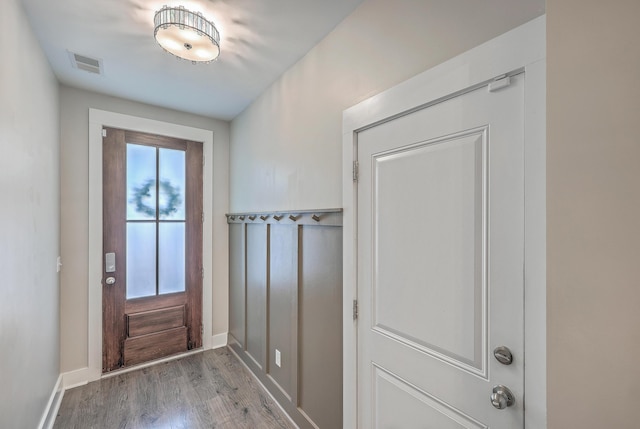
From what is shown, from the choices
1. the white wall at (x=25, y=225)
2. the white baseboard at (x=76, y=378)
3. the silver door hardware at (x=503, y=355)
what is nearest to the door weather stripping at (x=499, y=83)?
the silver door hardware at (x=503, y=355)

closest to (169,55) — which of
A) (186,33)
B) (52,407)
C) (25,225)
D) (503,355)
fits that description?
(186,33)

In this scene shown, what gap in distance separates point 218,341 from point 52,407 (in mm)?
1368

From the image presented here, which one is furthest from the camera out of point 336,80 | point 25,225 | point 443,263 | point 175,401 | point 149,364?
point 149,364

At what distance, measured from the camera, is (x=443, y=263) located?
1072 millimetres

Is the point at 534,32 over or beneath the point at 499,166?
over

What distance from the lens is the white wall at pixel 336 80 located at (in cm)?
102

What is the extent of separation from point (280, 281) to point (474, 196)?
1581 millimetres

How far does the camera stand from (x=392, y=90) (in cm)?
125

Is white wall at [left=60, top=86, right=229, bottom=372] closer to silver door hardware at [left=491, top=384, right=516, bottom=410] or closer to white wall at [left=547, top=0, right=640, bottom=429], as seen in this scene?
silver door hardware at [left=491, top=384, right=516, bottom=410]

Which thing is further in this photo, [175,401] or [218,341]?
[218,341]

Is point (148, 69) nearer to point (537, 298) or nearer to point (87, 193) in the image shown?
point (87, 193)

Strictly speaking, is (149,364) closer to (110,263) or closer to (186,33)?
(110,263)

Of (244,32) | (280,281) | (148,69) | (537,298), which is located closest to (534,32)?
(537,298)

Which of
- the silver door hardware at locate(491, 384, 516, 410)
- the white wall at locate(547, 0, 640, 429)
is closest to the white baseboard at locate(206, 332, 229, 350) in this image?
the silver door hardware at locate(491, 384, 516, 410)
